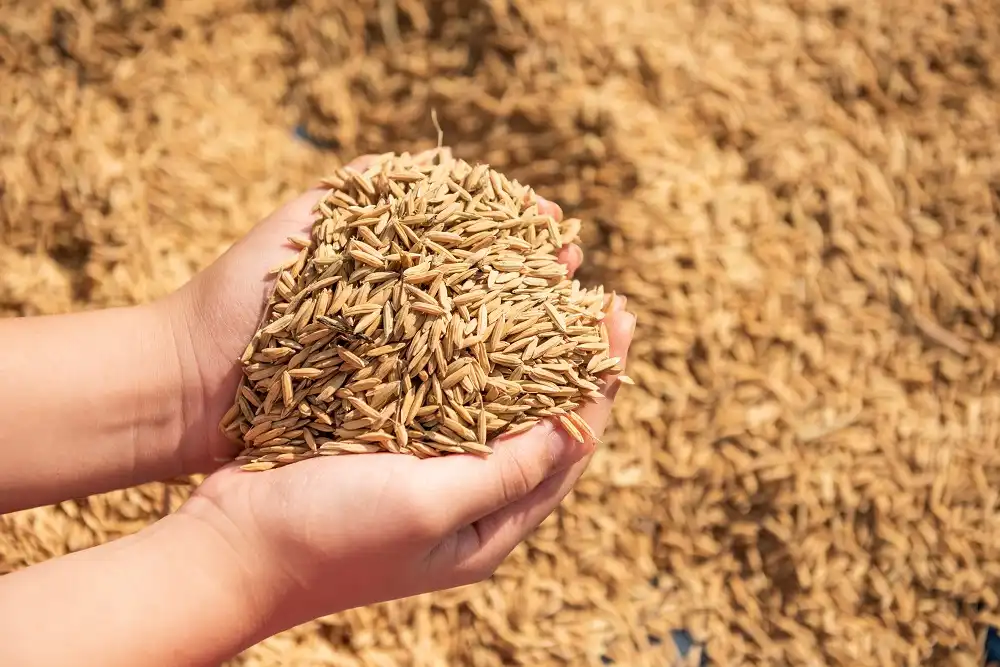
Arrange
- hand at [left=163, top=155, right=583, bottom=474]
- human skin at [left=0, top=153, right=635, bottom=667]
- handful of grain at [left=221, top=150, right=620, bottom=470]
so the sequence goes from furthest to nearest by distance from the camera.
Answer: hand at [left=163, top=155, right=583, bottom=474] → handful of grain at [left=221, top=150, right=620, bottom=470] → human skin at [left=0, top=153, right=635, bottom=667]

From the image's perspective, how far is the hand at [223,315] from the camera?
1.37 metres

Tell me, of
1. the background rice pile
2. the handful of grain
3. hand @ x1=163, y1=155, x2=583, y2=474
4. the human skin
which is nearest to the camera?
the human skin

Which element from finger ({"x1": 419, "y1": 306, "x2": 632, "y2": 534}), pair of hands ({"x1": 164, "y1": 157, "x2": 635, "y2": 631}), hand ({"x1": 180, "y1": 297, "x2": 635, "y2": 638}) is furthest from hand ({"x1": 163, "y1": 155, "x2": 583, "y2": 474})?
finger ({"x1": 419, "y1": 306, "x2": 632, "y2": 534})

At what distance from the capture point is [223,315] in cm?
138

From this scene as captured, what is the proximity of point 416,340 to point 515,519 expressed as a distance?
320 mm

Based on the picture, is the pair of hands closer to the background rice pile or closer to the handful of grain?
the handful of grain

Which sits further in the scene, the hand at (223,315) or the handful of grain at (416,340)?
the hand at (223,315)

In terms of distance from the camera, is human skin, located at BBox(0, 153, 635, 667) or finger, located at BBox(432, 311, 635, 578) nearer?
human skin, located at BBox(0, 153, 635, 667)

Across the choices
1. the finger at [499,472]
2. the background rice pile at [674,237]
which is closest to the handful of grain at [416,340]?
the finger at [499,472]

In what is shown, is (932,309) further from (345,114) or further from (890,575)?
(345,114)

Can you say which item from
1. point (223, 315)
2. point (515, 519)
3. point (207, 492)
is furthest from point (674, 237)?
point (207, 492)

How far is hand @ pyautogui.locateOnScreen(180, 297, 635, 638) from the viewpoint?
44.5 inches

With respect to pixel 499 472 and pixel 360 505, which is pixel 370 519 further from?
pixel 499 472

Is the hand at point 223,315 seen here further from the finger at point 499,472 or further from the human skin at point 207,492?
the finger at point 499,472
